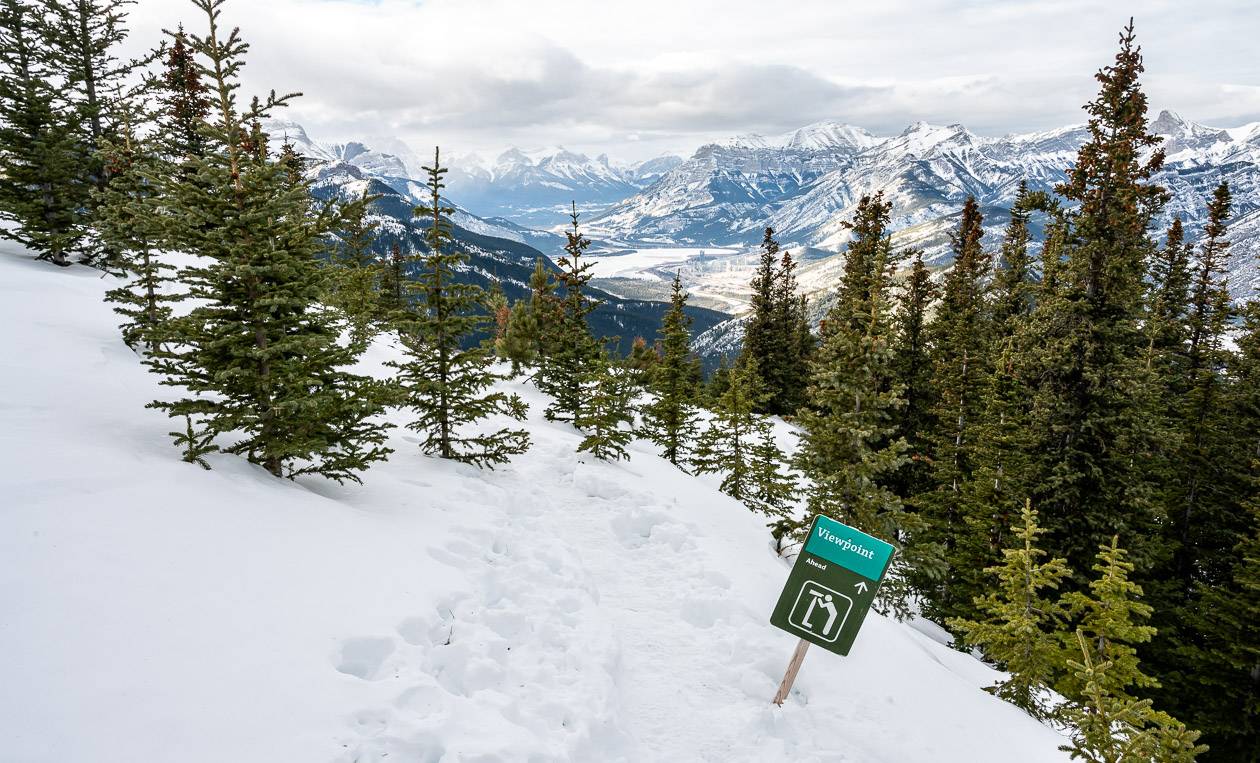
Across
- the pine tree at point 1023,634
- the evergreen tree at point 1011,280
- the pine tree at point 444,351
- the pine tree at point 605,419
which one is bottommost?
the pine tree at point 1023,634

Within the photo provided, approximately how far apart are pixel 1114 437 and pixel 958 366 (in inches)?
344

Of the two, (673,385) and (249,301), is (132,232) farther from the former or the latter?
(673,385)

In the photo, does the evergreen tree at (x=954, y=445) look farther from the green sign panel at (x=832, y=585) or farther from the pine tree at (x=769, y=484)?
the green sign panel at (x=832, y=585)

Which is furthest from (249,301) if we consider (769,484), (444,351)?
(769,484)

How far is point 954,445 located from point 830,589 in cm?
1995

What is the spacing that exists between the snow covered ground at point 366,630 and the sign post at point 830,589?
3.40 feet

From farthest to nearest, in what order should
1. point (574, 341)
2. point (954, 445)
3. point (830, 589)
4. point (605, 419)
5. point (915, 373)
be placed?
1. point (915, 373)
2. point (574, 341)
3. point (954, 445)
4. point (605, 419)
5. point (830, 589)

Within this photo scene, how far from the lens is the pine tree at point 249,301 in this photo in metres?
8.34

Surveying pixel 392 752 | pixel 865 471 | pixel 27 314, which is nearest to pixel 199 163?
pixel 392 752

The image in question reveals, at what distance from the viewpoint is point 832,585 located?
703cm

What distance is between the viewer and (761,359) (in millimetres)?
41281

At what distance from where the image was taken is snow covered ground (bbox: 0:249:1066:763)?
4371 mm

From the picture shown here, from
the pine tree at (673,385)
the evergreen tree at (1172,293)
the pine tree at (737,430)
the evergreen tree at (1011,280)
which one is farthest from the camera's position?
the evergreen tree at (1172,293)

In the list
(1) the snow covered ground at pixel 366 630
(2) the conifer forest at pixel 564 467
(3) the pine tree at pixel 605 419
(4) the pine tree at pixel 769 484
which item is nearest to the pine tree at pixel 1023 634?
(2) the conifer forest at pixel 564 467
